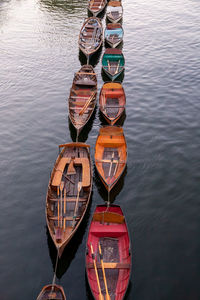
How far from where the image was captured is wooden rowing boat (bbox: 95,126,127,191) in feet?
83.7

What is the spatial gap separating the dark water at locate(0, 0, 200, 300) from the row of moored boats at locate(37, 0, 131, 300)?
1.52 m

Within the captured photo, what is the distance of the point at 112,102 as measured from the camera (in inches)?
1425

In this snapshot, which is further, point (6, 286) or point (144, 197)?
point (144, 197)

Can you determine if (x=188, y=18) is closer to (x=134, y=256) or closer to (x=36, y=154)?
(x=36, y=154)

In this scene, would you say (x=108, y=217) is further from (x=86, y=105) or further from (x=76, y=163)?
(x=86, y=105)

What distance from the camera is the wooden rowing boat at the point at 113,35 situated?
50575 millimetres

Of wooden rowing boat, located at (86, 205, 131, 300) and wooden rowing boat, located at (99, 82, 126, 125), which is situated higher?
wooden rowing boat, located at (99, 82, 126, 125)

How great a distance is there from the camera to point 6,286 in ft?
63.2

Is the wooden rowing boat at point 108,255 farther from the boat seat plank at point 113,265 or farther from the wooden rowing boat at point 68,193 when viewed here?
the wooden rowing boat at point 68,193

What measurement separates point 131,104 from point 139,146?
9.14 meters

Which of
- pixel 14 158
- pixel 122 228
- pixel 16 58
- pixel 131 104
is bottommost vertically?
pixel 122 228

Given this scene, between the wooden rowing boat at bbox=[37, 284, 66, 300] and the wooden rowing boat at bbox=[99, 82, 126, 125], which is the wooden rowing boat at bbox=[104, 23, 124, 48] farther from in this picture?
the wooden rowing boat at bbox=[37, 284, 66, 300]

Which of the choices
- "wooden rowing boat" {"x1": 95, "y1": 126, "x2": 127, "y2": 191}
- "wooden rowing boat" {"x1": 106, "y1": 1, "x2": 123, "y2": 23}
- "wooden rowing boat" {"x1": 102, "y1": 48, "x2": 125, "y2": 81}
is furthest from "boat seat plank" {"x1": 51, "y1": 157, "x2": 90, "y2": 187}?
"wooden rowing boat" {"x1": 106, "y1": 1, "x2": 123, "y2": 23}

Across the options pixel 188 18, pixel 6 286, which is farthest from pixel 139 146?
pixel 188 18
